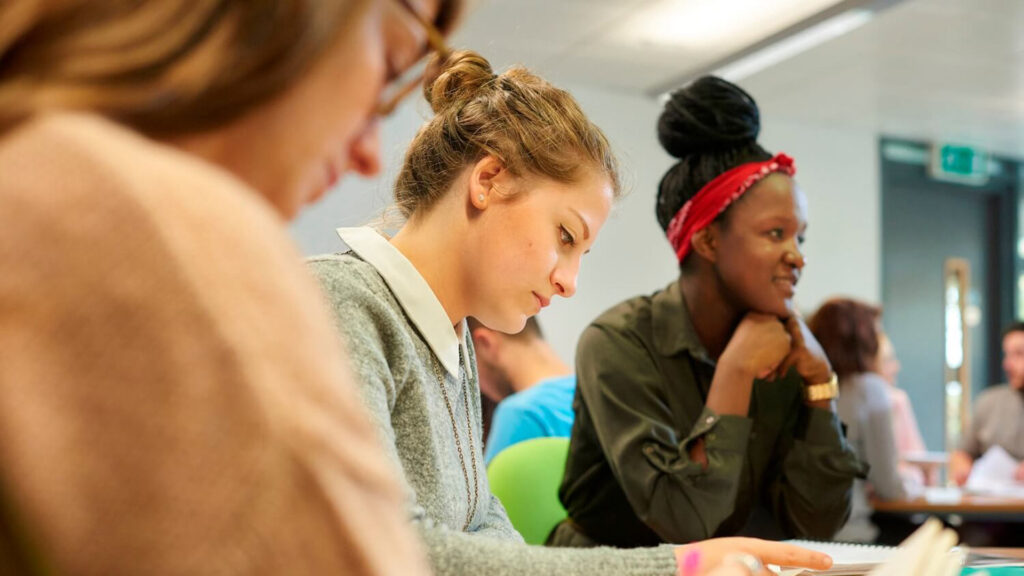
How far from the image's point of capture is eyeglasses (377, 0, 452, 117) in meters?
0.50

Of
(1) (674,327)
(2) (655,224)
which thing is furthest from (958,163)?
(1) (674,327)

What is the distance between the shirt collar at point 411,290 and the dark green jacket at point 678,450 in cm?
49

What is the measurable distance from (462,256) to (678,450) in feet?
1.82

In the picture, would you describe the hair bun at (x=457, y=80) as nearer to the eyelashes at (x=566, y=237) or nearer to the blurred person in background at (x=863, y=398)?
the eyelashes at (x=566, y=237)

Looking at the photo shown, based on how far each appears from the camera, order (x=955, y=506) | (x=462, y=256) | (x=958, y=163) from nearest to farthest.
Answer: (x=462, y=256), (x=955, y=506), (x=958, y=163)

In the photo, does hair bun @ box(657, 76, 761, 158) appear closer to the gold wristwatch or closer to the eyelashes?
the gold wristwatch

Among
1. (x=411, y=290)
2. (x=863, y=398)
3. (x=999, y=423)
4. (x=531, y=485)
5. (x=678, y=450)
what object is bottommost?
(x=999, y=423)

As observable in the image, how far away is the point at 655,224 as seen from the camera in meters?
5.57

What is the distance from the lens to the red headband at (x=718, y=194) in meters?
1.62

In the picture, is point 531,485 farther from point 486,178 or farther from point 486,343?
point 486,343

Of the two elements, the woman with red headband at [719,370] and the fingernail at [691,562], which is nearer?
the fingernail at [691,562]

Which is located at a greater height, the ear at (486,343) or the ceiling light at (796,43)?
the ceiling light at (796,43)

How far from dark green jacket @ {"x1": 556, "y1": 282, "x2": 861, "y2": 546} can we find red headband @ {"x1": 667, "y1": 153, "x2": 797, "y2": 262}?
114mm

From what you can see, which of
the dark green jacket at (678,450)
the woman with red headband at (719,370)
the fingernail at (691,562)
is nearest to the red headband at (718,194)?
the woman with red headband at (719,370)
